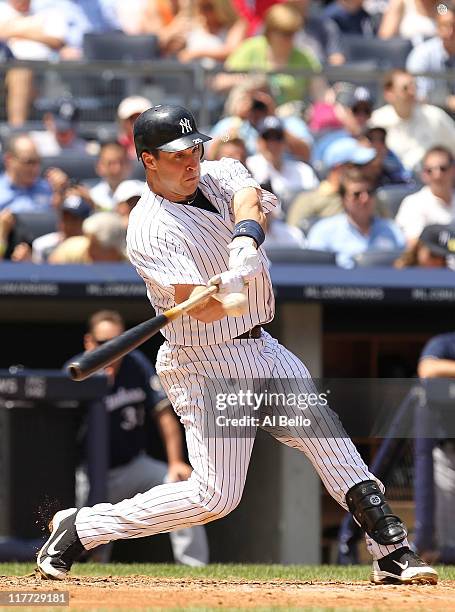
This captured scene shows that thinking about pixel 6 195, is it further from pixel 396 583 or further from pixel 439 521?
pixel 396 583

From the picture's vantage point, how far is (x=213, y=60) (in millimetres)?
11305

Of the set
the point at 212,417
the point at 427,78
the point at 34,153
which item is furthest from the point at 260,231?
the point at 427,78

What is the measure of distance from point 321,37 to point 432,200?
10.2ft

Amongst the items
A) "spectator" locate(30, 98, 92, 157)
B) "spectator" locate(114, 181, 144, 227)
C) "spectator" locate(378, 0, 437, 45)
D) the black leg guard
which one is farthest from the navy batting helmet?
"spectator" locate(378, 0, 437, 45)

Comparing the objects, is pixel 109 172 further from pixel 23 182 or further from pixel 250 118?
pixel 250 118

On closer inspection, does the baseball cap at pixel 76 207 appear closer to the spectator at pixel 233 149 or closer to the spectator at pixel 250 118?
the spectator at pixel 233 149

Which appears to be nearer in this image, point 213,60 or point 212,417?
point 212,417

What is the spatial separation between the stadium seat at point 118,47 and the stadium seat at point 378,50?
67.9 inches

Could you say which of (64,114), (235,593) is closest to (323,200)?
(64,114)

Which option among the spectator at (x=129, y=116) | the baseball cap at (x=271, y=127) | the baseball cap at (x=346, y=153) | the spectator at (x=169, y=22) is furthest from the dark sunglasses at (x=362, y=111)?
the spectator at (x=169, y=22)

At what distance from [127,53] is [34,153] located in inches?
87.2

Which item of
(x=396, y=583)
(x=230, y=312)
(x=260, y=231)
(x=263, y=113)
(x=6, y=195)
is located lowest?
(x=396, y=583)

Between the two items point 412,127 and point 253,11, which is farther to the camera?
point 253,11

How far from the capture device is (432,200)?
9.36m
